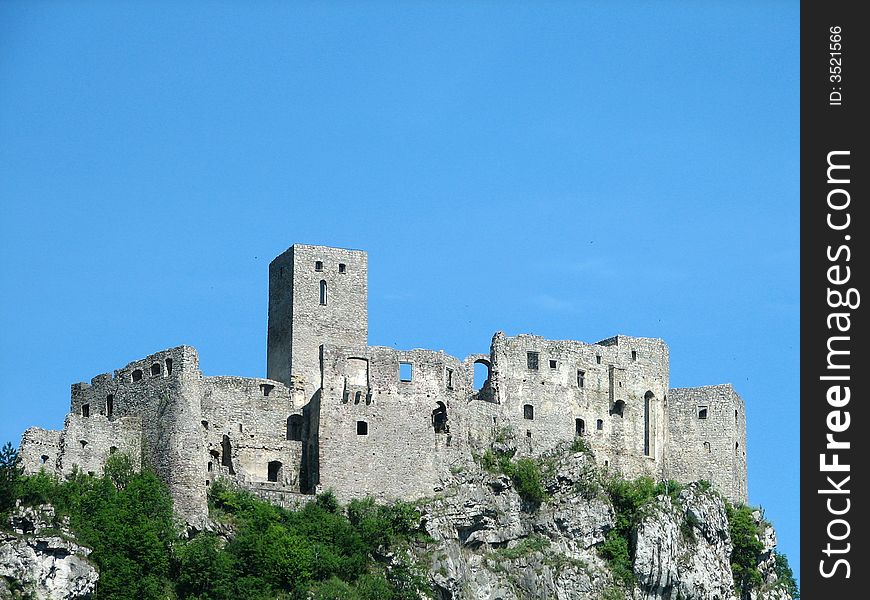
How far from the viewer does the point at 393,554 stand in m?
79.6

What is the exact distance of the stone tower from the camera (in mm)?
84812

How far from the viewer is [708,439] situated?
299 ft

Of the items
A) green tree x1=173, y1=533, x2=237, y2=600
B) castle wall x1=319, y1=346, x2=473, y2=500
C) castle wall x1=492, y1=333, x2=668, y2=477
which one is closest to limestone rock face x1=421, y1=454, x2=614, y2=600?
castle wall x1=319, y1=346, x2=473, y2=500

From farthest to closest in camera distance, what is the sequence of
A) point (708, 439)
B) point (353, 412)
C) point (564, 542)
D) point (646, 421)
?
1. point (708, 439)
2. point (646, 421)
3. point (564, 542)
4. point (353, 412)

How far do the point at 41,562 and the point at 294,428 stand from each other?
15206 mm

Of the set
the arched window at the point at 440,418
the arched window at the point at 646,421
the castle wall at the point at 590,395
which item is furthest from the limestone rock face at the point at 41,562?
the arched window at the point at 646,421

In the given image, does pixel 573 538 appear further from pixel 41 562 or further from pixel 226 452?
pixel 41 562

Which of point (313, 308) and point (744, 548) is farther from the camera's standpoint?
point (744, 548)

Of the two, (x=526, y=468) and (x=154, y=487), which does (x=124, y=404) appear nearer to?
(x=154, y=487)

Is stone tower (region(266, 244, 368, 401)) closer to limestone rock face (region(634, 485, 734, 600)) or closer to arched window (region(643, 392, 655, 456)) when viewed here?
arched window (region(643, 392, 655, 456))

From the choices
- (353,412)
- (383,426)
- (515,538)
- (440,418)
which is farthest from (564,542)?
(353,412)

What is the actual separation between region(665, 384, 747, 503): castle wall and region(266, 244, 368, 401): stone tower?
1606 cm

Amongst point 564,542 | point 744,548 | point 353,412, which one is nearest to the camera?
point 353,412

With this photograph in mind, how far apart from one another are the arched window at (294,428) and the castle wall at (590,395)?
358 inches
